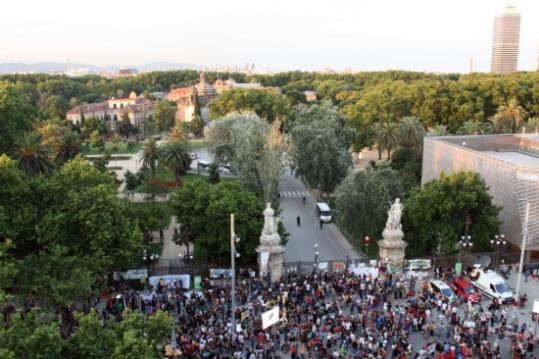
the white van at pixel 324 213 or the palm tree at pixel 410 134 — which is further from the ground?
the palm tree at pixel 410 134

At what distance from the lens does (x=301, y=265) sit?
2886 centimetres

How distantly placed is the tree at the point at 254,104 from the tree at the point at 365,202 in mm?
39163

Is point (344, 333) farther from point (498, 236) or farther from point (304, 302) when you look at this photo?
point (498, 236)

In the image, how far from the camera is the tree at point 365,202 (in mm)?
31234

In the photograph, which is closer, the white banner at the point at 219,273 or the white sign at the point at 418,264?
the white banner at the point at 219,273

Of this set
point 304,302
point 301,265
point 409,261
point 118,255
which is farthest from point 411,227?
point 118,255

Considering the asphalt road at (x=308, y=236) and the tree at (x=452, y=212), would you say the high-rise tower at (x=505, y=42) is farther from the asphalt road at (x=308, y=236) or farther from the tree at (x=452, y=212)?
the tree at (x=452, y=212)

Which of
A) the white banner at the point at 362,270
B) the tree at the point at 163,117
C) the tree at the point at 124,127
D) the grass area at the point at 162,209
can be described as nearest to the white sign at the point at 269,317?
the white banner at the point at 362,270

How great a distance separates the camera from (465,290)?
84.0ft

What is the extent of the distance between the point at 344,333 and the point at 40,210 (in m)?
15.3

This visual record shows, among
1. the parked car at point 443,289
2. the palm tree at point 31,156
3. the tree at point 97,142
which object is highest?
the palm tree at point 31,156

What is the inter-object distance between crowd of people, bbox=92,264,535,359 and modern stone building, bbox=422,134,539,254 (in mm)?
7644

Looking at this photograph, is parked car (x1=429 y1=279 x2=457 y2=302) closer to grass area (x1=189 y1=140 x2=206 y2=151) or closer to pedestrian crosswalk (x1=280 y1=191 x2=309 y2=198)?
pedestrian crosswalk (x1=280 y1=191 x2=309 y2=198)

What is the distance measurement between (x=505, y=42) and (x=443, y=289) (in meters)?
171
